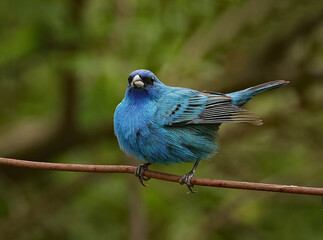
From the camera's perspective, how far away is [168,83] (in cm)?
698

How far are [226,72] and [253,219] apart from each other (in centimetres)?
210

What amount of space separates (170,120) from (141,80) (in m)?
0.49

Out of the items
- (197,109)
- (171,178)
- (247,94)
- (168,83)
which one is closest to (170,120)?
(197,109)

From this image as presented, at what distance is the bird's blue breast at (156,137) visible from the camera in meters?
4.20

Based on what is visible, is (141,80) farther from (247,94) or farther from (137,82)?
(247,94)

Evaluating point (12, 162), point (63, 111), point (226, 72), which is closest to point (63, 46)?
point (63, 111)

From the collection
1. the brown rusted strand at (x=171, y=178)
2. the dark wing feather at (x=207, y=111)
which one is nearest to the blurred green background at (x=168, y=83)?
the dark wing feather at (x=207, y=111)

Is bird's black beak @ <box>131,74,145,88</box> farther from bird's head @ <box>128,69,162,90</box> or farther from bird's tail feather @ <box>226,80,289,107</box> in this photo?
bird's tail feather @ <box>226,80,289,107</box>

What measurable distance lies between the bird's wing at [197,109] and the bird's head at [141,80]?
200 mm

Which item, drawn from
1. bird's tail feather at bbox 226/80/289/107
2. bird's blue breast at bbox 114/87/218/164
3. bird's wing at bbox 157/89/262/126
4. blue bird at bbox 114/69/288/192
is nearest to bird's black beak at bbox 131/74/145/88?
blue bird at bbox 114/69/288/192

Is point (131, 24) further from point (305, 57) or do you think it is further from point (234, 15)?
point (305, 57)

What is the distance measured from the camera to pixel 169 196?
7586 millimetres

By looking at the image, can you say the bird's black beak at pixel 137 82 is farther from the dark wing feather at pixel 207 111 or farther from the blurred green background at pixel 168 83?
the blurred green background at pixel 168 83

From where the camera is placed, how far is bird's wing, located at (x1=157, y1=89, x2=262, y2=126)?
4.30 meters
